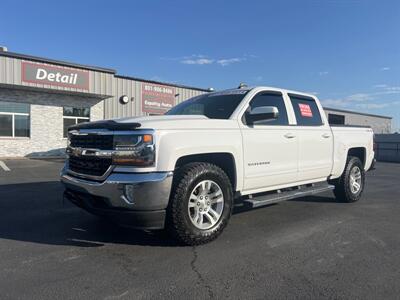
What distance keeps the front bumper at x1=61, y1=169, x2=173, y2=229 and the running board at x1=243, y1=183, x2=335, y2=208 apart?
4.75 ft

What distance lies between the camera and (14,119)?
708 inches

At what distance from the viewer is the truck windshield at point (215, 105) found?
17.1 ft

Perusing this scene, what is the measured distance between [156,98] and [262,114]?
18155 millimetres

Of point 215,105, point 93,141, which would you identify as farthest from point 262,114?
point 93,141

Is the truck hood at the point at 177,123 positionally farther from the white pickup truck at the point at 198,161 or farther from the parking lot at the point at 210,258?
the parking lot at the point at 210,258

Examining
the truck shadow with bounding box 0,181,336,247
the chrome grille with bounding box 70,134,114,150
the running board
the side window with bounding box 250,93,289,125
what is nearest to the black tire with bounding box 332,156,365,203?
the truck shadow with bounding box 0,181,336,247

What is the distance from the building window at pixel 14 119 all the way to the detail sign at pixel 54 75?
1.74m

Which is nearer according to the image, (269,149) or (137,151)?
(137,151)

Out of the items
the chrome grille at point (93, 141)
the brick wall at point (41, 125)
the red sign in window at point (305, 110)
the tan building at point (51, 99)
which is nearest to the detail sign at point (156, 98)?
the tan building at point (51, 99)

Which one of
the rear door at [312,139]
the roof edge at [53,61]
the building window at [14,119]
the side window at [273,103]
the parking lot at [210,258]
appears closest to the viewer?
the parking lot at [210,258]

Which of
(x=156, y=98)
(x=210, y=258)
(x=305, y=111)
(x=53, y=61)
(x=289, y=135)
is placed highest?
(x=53, y=61)

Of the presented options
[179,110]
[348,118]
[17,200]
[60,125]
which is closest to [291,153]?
[179,110]

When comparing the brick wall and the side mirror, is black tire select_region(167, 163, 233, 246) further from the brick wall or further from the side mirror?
the brick wall

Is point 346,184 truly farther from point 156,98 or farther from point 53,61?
point 156,98
